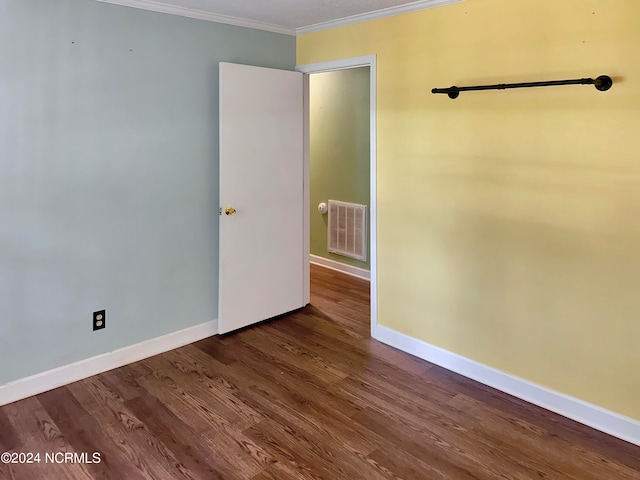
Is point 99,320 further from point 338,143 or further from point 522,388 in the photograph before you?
point 338,143

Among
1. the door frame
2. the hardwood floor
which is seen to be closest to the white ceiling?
the door frame

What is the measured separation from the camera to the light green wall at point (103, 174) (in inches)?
95.4

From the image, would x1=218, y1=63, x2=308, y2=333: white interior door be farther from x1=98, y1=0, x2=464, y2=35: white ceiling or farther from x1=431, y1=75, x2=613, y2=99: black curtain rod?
x1=431, y1=75, x2=613, y2=99: black curtain rod

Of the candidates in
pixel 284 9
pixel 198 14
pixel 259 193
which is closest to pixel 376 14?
pixel 284 9

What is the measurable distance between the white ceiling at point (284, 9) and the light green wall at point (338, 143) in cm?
131

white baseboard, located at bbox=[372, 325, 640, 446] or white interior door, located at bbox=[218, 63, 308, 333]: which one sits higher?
white interior door, located at bbox=[218, 63, 308, 333]

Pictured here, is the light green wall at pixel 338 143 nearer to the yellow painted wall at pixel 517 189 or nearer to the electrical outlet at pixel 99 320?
the yellow painted wall at pixel 517 189

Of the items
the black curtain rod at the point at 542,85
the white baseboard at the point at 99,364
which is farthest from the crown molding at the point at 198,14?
the white baseboard at the point at 99,364

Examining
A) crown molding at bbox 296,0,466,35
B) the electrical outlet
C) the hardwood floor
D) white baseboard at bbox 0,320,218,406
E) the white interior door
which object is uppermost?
crown molding at bbox 296,0,466,35

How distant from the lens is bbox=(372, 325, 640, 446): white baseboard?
2.23 m

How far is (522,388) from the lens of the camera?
2.56 m

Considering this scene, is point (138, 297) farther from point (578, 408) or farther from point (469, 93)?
point (578, 408)

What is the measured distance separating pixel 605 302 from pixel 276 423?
1.74 metres

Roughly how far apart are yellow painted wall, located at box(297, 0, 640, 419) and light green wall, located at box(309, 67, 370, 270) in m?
1.40
